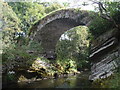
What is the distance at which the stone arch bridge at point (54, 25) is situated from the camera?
12666 mm

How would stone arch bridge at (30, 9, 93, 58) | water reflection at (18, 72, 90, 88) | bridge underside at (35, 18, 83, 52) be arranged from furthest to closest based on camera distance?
bridge underside at (35, 18, 83, 52)
stone arch bridge at (30, 9, 93, 58)
water reflection at (18, 72, 90, 88)

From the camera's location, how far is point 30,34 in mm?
15961

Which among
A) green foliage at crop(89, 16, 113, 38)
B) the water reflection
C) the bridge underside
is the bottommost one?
the water reflection

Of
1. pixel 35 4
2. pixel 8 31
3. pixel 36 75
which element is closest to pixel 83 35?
pixel 35 4

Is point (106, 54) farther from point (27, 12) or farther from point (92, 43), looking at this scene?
point (27, 12)

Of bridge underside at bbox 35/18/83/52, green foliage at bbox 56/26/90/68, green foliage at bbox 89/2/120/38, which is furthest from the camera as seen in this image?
green foliage at bbox 56/26/90/68

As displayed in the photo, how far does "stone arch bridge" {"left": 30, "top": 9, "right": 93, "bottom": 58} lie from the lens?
1267 cm

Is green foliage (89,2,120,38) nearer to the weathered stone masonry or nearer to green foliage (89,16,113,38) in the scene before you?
green foliage (89,16,113,38)

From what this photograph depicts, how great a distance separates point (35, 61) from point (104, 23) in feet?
19.2

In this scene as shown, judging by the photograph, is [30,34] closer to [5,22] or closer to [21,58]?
[5,22]

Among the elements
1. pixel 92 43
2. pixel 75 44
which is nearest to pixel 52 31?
pixel 92 43

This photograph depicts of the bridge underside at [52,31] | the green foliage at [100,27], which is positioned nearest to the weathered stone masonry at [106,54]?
the green foliage at [100,27]

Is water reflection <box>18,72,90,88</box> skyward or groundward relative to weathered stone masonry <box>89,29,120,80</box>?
groundward

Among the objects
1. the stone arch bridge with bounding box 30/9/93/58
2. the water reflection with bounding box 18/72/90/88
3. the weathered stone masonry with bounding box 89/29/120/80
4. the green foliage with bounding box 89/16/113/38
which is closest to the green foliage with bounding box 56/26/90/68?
the stone arch bridge with bounding box 30/9/93/58
